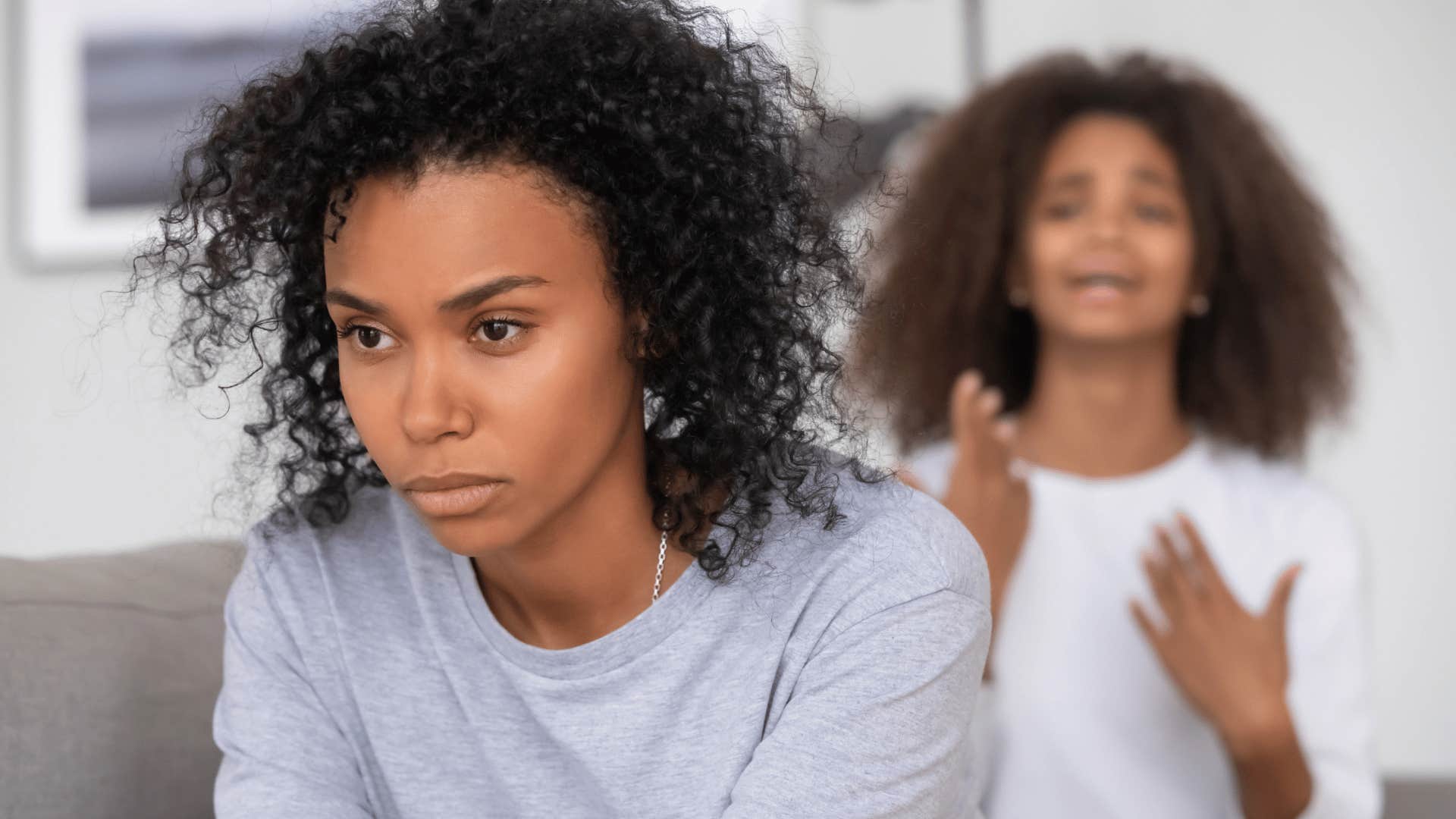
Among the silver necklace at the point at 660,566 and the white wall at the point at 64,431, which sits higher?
the silver necklace at the point at 660,566

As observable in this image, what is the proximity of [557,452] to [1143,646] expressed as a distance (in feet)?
3.66

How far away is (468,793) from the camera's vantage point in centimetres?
113

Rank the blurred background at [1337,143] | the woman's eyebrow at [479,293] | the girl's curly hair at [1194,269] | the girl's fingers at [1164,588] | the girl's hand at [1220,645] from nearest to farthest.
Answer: the woman's eyebrow at [479,293] < the girl's hand at [1220,645] < the girl's fingers at [1164,588] < the girl's curly hair at [1194,269] < the blurred background at [1337,143]

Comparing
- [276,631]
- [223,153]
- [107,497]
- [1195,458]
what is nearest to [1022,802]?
[1195,458]

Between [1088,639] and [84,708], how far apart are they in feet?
4.02

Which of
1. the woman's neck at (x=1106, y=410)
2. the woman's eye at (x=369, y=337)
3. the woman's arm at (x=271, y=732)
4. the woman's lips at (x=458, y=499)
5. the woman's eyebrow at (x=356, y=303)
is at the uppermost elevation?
the woman's eyebrow at (x=356, y=303)

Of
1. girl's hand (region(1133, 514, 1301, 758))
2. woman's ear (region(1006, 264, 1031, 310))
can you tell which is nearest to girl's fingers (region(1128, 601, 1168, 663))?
girl's hand (region(1133, 514, 1301, 758))

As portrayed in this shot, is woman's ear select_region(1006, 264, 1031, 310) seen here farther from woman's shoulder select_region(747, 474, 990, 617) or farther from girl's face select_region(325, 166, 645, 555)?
girl's face select_region(325, 166, 645, 555)

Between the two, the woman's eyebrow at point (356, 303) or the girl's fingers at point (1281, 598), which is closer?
the woman's eyebrow at point (356, 303)

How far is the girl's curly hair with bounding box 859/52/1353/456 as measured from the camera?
1.99 meters

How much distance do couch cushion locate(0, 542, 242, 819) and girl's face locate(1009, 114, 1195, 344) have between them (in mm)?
1123

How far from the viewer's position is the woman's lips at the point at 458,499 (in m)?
0.98

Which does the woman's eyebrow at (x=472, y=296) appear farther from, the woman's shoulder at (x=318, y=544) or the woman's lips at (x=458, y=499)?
the woman's shoulder at (x=318, y=544)

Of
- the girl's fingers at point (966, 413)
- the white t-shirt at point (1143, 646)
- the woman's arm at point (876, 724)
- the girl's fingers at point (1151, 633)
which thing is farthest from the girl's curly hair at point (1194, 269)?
the woman's arm at point (876, 724)
